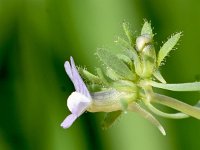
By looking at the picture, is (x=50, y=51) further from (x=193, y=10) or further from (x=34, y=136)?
(x=193, y=10)

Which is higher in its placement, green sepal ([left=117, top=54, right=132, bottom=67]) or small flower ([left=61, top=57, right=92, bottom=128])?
green sepal ([left=117, top=54, right=132, bottom=67])

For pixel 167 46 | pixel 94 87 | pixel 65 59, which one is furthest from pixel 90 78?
pixel 65 59

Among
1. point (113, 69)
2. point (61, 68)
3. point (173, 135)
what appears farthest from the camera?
point (61, 68)

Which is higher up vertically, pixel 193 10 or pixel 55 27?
pixel 55 27

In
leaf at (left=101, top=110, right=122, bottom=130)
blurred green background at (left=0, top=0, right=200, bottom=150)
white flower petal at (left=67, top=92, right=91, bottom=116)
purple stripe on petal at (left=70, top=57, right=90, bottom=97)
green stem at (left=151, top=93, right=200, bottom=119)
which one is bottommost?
green stem at (left=151, top=93, right=200, bottom=119)

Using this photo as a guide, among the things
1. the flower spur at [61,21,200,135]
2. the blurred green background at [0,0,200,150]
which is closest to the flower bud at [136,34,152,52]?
the flower spur at [61,21,200,135]

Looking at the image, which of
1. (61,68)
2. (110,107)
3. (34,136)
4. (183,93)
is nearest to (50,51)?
(61,68)

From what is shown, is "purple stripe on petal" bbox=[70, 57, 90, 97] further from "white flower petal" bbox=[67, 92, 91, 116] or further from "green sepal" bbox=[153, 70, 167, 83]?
"green sepal" bbox=[153, 70, 167, 83]
